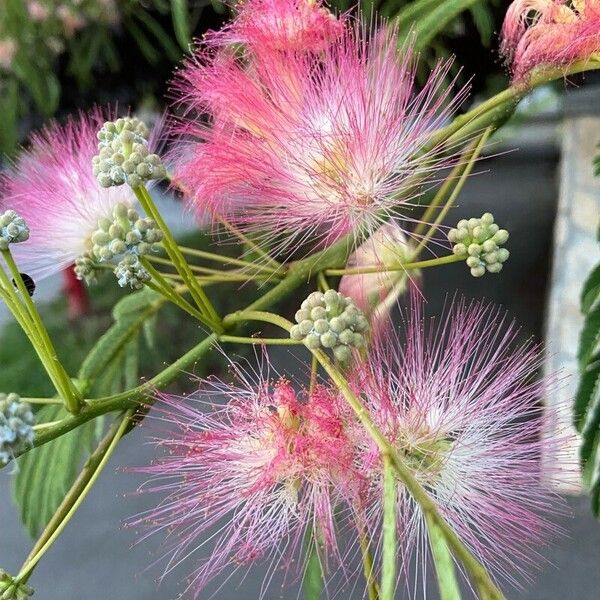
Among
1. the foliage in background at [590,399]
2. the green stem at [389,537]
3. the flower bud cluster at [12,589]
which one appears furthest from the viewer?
the foliage in background at [590,399]

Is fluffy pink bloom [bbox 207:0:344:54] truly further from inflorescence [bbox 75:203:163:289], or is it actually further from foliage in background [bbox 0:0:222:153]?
foliage in background [bbox 0:0:222:153]

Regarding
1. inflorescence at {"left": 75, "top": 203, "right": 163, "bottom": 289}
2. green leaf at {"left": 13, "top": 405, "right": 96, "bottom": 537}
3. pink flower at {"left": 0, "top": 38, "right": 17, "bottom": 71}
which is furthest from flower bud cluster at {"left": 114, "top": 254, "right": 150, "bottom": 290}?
pink flower at {"left": 0, "top": 38, "right": 17, "bottom": 71}

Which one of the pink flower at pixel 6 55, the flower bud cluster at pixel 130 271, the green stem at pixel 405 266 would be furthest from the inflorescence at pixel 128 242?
the pink flower at pixel 6 55

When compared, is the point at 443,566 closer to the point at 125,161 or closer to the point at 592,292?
the point at 125,161

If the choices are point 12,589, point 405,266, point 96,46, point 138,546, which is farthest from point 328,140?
point 138,546

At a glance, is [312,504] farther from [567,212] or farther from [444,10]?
[567,212]

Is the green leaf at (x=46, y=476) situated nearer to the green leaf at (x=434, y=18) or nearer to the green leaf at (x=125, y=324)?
the green leaf at (x=125, y=324)
